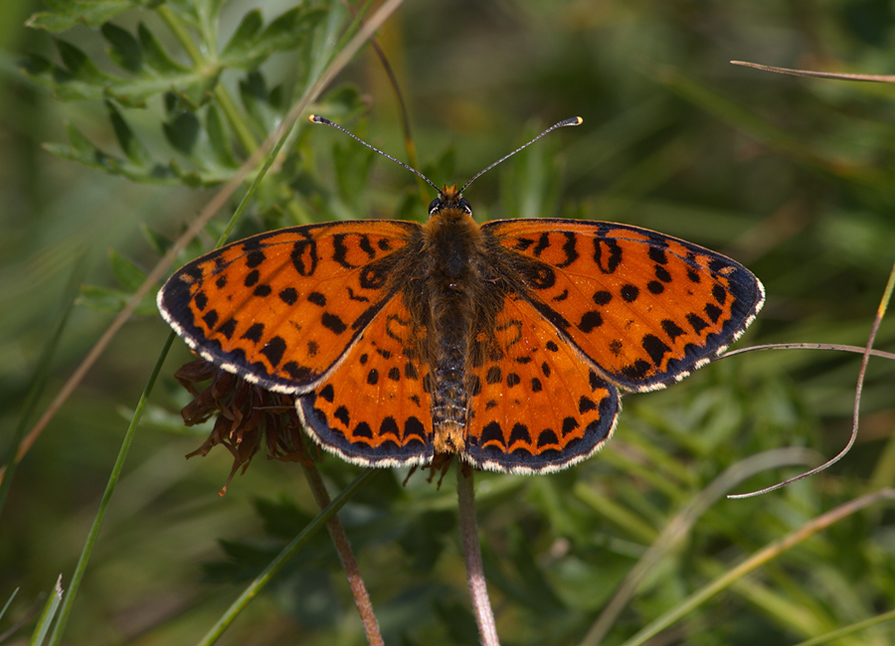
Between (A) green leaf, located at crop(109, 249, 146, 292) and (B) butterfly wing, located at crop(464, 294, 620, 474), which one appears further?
(A) green leaf, located at crop(109, 249, 146, 292)

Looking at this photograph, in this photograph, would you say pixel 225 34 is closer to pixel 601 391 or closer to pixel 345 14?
pixel 345 14

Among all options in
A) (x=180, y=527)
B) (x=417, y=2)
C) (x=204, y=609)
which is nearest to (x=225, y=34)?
(x=417, y=2)

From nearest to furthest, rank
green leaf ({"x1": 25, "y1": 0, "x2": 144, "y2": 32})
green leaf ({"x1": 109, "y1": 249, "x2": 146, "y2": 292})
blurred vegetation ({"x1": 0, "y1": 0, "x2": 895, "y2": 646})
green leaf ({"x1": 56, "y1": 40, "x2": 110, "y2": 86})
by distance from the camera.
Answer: green leaf ({"x1": 25, "y1": 0, "x2": 144, "y2": 32}) < green leaf ({"x1": 56, "y1": 40, "x2": 110, "y2": 86}) < green leaf ({"x1": 109, "y1": 249, "x2": 146, "y2": 292}) < blurred vegetation ({"x1": 0, "y1": 0, "x2": 895, "y2": 646})

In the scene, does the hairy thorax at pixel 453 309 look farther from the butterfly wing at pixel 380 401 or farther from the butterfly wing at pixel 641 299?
the butterfly wing at pixel 641 299

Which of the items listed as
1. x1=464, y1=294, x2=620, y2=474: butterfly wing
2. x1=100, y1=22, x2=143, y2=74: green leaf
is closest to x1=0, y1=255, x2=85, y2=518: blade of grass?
x1=100, y1=22, x2=143, y2=74: green leaf

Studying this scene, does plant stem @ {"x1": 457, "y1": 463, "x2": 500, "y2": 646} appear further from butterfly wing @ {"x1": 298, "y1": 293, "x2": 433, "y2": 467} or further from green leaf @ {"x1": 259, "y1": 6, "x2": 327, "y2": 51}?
green leaf @ {"x1": 259, "y1": 6, "x2": 327, "y2": 51}

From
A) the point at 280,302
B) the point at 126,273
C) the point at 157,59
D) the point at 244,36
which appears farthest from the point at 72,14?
the point at 280,302

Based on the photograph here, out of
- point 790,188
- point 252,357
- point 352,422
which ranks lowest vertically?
point 790,188
